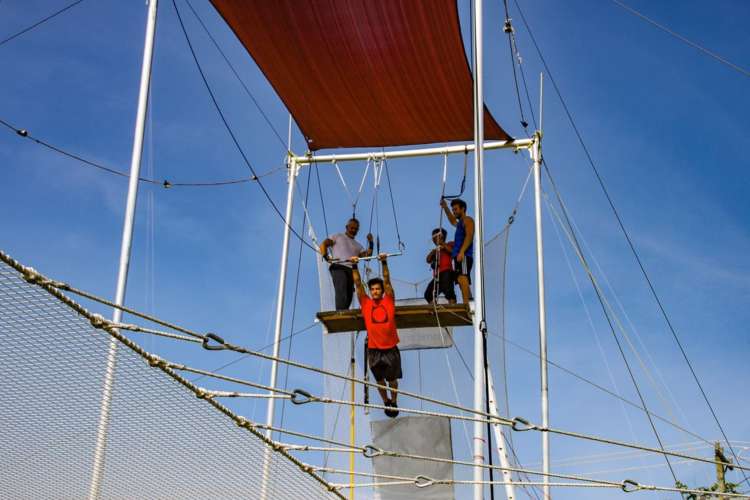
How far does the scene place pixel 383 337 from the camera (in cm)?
795

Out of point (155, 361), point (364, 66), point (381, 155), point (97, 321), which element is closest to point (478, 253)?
point (155, 361)

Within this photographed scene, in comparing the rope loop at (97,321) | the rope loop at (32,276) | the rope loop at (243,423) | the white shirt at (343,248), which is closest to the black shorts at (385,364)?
the white shirt at (343,248)

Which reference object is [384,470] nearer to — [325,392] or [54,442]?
[325,392]

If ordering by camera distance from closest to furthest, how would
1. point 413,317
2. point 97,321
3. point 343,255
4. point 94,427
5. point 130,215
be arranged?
point 97,321, point 94,427, point 130,215, point 413,317, point 343,255

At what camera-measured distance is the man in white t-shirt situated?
909 centimetres

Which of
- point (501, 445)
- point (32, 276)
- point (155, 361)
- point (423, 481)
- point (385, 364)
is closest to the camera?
point (32, 276)

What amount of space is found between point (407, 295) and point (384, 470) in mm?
1788

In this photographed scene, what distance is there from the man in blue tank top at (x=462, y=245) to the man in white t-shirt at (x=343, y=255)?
0.87 metres

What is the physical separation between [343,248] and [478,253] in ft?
11.8

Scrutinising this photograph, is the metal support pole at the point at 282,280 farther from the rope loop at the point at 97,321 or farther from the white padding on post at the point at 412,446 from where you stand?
the rope loop at the point at 97,321

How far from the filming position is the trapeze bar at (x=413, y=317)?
8555 millimetres

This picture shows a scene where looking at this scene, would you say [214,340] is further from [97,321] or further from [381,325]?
[381,325]

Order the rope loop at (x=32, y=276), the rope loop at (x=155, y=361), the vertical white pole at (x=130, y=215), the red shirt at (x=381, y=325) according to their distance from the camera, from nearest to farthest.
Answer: the rope loop at (x=32, y=276), the rope loop at (x=155, y=361), the vertical white pole at (x=130, y=215), the red shirt at (x=381, y=325)

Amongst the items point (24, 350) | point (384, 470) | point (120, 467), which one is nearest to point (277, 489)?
point (120, 467)
